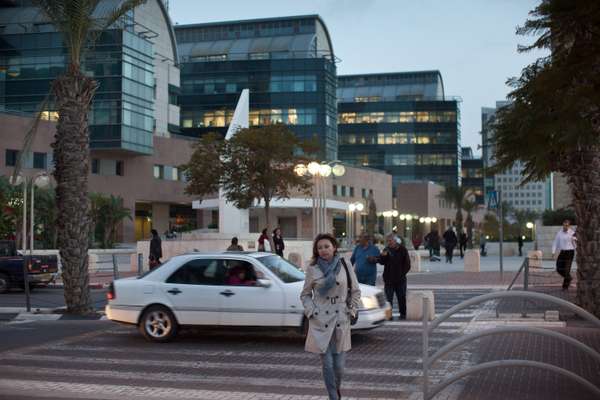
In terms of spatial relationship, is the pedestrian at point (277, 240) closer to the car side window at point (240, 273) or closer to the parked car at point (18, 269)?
the parked car at point (18, 269)

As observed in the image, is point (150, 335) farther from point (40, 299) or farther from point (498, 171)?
point (40, 299)

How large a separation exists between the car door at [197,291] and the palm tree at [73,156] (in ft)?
16.4

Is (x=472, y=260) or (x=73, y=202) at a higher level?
(x=73, y=202)

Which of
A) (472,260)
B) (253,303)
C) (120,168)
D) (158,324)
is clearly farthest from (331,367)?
(120,168)

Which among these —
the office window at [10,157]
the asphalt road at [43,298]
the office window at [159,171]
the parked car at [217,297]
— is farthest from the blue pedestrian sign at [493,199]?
the office window at [159,171]

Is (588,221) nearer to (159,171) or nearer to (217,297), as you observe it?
(217,297)

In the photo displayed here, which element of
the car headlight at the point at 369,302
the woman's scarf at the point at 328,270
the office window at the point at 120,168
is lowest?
the car headlight at the point at 369,302

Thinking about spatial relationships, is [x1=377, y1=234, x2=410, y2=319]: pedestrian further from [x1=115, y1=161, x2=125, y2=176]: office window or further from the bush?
[x1=115, y1=161, x2=125, y2=176]: office window

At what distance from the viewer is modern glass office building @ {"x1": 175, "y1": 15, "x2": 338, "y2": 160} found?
99812mm

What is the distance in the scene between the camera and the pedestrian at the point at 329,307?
23.1ft

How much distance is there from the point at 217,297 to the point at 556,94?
21.4 ft

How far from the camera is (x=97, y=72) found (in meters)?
68.1

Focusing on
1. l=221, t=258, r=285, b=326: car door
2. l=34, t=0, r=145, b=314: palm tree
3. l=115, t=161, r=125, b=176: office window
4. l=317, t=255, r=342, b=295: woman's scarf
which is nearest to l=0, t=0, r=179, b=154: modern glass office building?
l=115, t=161, r=125, b=176: office window

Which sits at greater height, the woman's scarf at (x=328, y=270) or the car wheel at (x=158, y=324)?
the woman's scarf at (x=328, y=270)
